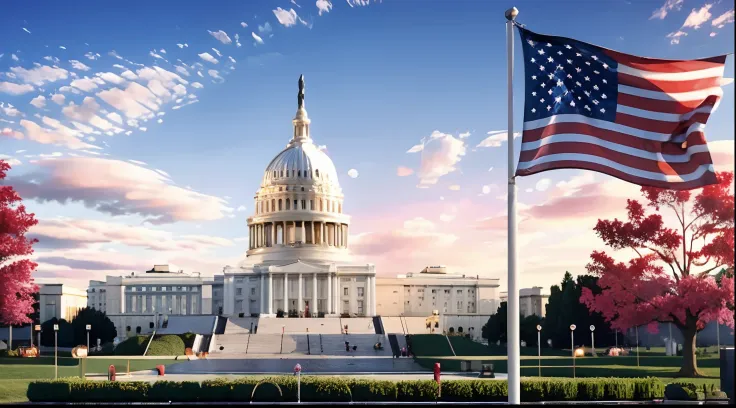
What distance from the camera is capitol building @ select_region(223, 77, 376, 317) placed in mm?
132625

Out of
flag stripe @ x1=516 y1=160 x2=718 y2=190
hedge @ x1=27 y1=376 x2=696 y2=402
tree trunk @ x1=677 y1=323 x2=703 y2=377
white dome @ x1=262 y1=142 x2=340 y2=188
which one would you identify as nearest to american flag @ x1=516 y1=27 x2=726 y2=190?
flag stripe @ x1=516 y1=160 x2=718 y2=190

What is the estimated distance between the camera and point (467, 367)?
57.8m

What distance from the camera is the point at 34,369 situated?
187 ft

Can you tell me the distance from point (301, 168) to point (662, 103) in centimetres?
12625

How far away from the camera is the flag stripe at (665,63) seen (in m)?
19.9

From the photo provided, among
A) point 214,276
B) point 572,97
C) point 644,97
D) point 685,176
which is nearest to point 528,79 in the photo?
point 572,97

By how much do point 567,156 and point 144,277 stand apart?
425ft

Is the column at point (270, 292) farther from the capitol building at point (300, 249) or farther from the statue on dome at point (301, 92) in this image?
the statue on dome at point (301, 92)

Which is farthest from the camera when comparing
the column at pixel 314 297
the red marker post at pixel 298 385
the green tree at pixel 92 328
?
the column at pixel 314 297

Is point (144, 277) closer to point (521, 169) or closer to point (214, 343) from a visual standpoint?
point (214, 343)

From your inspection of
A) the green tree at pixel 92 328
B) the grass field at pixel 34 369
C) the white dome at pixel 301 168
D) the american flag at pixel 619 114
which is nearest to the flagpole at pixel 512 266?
the american flag at pixel 619 114

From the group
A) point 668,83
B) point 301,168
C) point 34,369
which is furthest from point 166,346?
point 668,83

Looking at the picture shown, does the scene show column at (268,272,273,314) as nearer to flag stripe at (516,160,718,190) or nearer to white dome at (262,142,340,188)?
white dome at (262,142,340,188)

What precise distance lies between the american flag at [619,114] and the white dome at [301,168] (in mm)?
122948
